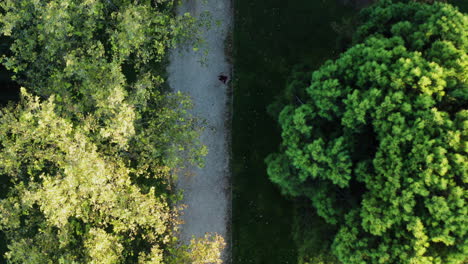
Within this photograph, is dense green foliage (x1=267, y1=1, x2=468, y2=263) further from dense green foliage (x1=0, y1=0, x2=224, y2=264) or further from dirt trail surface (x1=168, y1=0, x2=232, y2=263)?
Result: dirt trail surface (x1=168, y1=0, x2=232, y2=263)

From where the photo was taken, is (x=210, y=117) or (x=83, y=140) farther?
(x=210, y=117)

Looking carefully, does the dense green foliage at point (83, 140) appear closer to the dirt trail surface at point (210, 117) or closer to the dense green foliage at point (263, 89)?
the dirt trail surface at point (210, 117)

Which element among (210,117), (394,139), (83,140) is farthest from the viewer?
(210,117)

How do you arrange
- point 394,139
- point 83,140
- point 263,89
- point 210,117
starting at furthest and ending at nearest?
point 210,117, point 263,89, point 83,140, point 394,139

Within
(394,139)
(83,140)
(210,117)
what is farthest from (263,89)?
(83,140)

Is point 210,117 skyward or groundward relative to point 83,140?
skyward

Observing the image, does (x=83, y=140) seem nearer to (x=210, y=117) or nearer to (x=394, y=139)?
(x=210, y=117)

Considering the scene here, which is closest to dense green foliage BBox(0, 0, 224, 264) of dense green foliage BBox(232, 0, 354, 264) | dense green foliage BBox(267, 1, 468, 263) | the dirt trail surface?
the dirt trail surface
